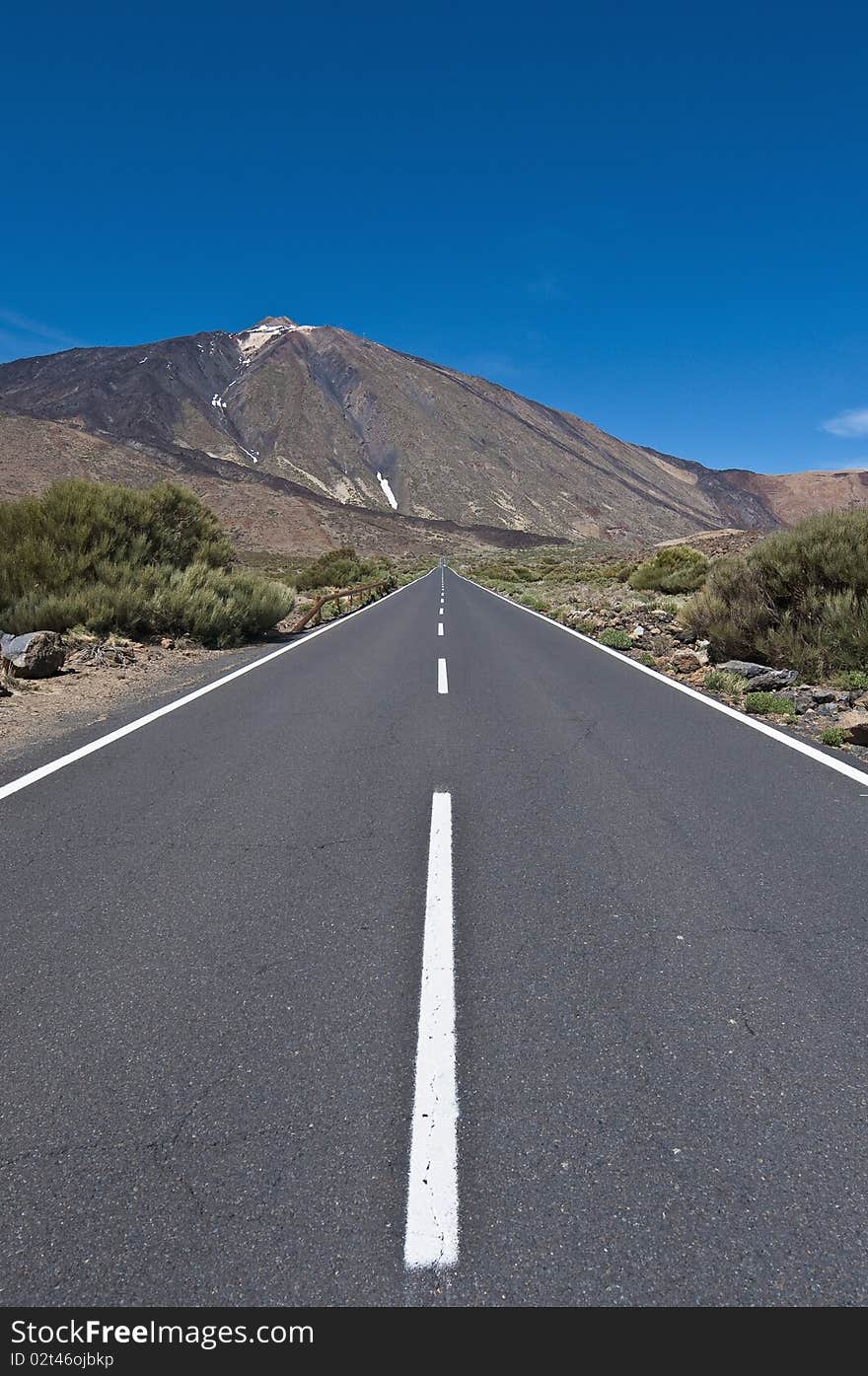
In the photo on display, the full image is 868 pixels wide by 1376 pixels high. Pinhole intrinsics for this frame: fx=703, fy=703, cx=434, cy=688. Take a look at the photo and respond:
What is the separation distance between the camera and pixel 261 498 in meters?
96.4

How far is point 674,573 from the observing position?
25594 millimetres

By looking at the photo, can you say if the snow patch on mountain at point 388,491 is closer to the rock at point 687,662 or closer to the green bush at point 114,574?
the green bush at point 114,574

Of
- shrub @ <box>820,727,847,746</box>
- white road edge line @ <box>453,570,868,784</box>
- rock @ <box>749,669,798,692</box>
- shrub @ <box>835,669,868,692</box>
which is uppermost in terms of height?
shrub @ <box>835,669,868,692</box>

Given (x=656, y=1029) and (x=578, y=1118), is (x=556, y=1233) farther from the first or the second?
(x=656, y=1029)

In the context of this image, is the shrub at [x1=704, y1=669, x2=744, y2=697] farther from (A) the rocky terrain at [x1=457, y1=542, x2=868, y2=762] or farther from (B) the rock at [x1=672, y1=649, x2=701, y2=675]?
(B) the rock at [x1=672, y1=649, x2=701, y2=675]

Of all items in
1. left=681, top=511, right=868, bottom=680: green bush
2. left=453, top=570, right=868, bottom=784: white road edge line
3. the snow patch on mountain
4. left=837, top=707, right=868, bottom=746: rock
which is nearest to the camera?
left=453, top=570, right=868, bottom=784: white road edge line

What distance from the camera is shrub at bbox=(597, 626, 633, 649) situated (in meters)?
13.9

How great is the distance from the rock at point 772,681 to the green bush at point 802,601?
11.3 inches

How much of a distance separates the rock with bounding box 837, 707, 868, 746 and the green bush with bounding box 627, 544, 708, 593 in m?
16.2

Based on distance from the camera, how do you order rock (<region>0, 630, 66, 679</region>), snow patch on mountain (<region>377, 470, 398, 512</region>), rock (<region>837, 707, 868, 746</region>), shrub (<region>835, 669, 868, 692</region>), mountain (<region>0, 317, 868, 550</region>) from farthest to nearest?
snow patch on mountain (<region>377, 470, 398, 512</region>)
mountain (<region>0, 317, 868, 550</region>)
rock (<region>0, 630, 66, 679</region>)
shrub (<region>835, 669, 868, 692</region>)
rock (<region>837, 707, 868, 746</region>)

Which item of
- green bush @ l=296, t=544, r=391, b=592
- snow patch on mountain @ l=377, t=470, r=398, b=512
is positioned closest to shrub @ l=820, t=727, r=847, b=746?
green bush @ l=296, t=544, r=391, b=592

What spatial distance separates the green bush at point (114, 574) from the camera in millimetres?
12727
